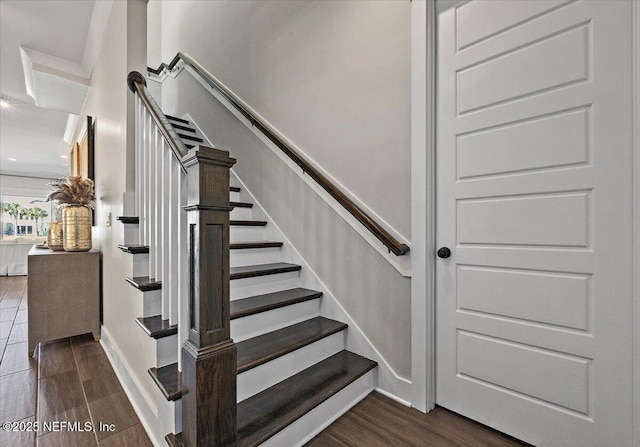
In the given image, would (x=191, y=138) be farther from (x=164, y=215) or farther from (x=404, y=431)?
(x=404, y=431)

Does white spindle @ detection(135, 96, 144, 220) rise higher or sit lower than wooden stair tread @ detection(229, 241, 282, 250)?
higher

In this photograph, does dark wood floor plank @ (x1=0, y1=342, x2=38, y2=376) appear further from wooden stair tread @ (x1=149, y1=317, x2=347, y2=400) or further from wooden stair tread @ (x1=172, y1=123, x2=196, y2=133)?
wooden stair tread @ (x1=172, y1=123, x2=196, y2=133)

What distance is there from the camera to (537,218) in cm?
137

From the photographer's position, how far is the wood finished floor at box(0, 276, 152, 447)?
1416mm

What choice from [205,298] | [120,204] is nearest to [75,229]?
[120,204]

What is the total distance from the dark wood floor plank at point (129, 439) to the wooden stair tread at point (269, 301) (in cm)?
64

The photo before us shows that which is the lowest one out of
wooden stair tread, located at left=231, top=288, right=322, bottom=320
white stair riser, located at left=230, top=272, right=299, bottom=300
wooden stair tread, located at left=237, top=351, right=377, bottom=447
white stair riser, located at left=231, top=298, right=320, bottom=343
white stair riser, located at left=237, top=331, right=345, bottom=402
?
wooden stair tread, located at left=237, top=351, right=377, bottom=447

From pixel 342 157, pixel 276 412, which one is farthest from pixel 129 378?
pixel 342 157

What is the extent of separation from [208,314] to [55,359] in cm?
207

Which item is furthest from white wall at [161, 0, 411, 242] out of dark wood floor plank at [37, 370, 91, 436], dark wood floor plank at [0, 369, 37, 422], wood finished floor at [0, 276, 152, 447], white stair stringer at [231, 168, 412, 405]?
dark wood floor plank at [0, 369, 37, 422]

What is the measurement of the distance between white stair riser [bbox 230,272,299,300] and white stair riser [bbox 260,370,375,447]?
0.84m

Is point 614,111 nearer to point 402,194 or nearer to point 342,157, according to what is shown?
point 402,194

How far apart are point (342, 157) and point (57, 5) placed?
271 centimetres

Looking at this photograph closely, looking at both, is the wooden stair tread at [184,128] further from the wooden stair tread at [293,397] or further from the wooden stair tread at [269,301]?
the wooden stair tread at [293,397]
